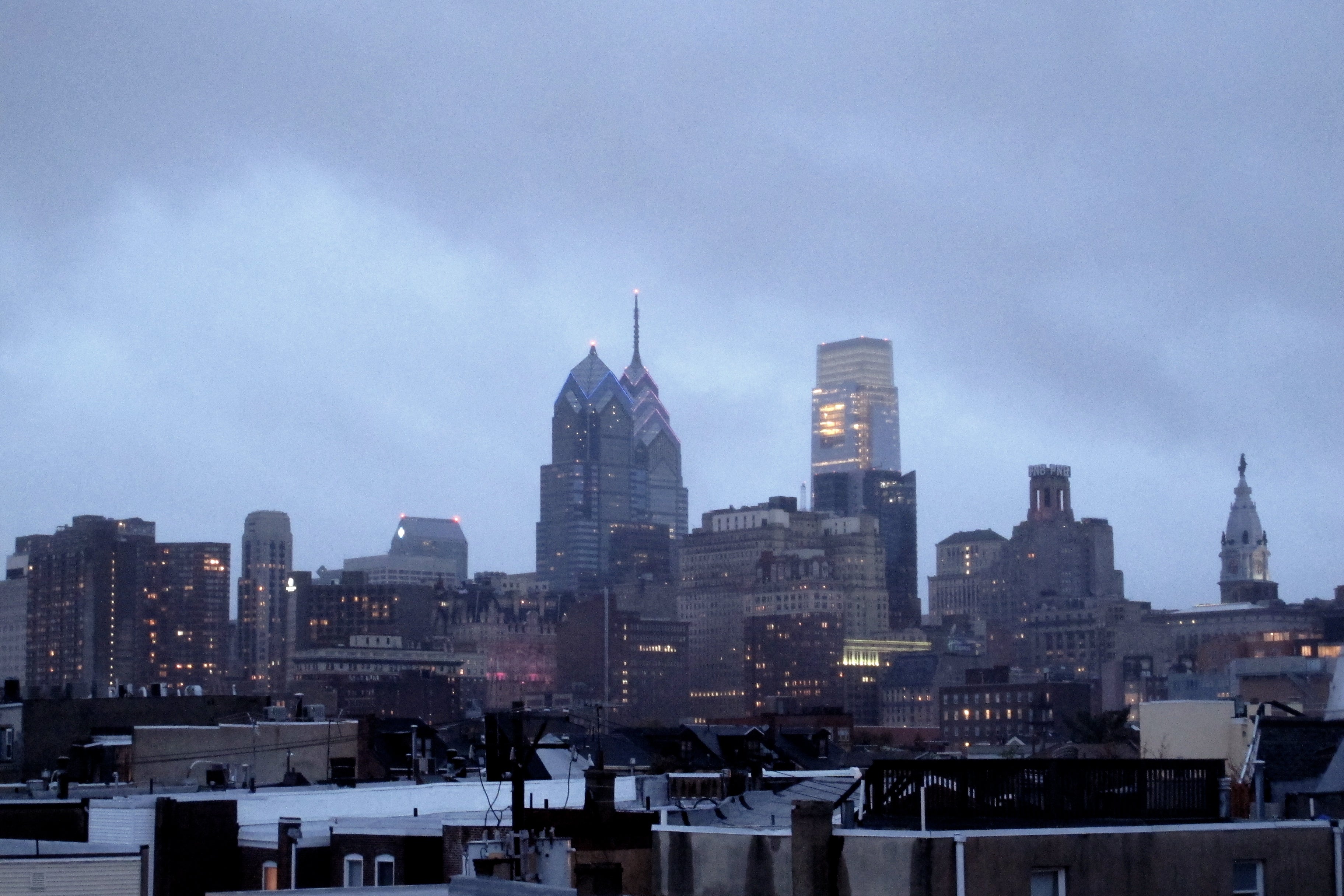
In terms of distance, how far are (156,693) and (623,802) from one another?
169 ft

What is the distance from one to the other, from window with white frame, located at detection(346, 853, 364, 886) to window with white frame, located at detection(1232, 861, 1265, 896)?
1461cm

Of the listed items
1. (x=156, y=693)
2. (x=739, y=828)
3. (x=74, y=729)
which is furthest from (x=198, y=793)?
(x=156, y=693)

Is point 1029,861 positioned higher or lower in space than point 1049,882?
higher

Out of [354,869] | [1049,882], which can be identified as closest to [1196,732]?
[354,869]

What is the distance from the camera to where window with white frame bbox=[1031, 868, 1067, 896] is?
78.0ft

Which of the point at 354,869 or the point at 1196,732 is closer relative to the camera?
the point at 354,869

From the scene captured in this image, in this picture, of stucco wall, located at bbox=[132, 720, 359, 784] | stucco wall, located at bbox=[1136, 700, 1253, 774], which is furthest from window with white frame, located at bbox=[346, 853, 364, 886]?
stucco wall, located at bbox=[132, 720, 359, 784]

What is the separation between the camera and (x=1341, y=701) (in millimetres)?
39469

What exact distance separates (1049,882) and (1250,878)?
9.36 ft

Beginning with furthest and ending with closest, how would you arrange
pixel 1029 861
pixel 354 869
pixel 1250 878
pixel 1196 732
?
pixel 1196 732
pixel 354 869
pixel 1250 878
pixel 1029 861

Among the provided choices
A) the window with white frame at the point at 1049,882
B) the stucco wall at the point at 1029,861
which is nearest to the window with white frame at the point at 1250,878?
the stucco wall at the point at 1029,861

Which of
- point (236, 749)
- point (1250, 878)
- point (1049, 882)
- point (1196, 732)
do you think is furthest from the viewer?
point (236, 749)

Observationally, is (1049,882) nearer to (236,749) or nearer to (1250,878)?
(1250,878)

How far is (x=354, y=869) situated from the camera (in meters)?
34.7
